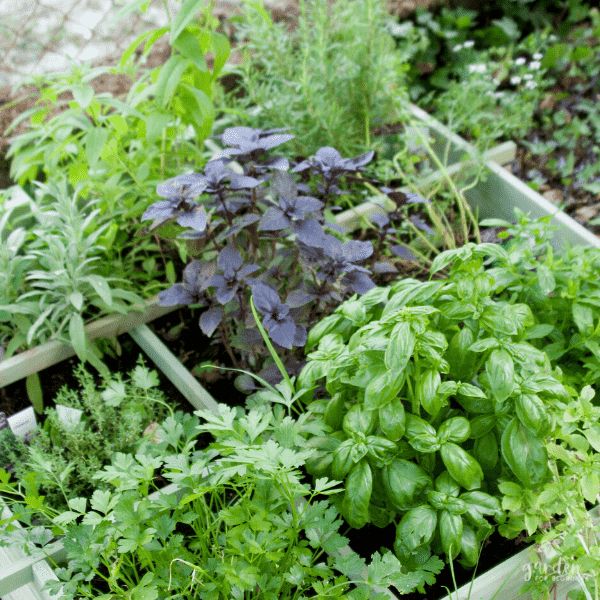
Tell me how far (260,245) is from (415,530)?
0.84m

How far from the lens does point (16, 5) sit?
322 cm

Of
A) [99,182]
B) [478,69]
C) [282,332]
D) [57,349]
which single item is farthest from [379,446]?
[478,69]

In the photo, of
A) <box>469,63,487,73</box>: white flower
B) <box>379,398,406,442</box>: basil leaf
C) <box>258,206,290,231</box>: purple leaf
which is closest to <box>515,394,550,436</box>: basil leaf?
<box>379,398,406,442</box>: basil leaf

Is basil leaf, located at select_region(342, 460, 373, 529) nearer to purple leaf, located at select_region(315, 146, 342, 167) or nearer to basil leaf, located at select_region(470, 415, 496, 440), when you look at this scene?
basil leaf, located at select_region(470, 415, 496, 440)

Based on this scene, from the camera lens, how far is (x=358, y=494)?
157cm

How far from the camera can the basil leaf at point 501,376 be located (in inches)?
60.6

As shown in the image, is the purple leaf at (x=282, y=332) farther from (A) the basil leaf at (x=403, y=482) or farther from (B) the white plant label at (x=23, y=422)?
(B) the white plant label at (x=23, y=422)

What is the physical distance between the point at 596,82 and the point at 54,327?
2.16 m

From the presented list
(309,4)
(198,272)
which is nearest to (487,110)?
(309,4)

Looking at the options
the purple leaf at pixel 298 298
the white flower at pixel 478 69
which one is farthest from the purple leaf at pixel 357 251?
the white flower at pixel 478 69

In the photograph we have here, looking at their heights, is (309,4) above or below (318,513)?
above

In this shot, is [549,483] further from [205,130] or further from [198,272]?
[205,130]

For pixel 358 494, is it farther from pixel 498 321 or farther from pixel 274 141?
pixel 274 141

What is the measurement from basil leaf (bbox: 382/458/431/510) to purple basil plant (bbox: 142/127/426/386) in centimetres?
37
